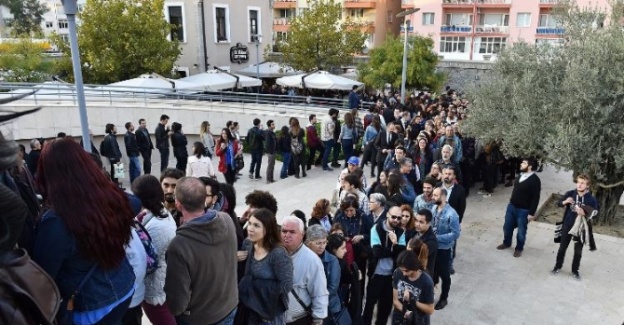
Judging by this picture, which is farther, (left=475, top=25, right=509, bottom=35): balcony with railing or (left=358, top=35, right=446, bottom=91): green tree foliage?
(left=475, top=25, right=509, bottom=35): balcony with railing

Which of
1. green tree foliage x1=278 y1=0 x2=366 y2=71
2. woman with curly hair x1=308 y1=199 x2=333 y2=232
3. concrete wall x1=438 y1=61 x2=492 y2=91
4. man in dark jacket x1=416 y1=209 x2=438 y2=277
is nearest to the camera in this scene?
man in dark jacket x1=416 y1=209 x2=438 y2=277

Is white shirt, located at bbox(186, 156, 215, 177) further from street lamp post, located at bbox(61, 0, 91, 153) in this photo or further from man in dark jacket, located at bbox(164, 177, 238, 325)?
man in dark jacket, located at bbox(164, 177, 238, 325)

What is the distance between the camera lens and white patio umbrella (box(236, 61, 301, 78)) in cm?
2759

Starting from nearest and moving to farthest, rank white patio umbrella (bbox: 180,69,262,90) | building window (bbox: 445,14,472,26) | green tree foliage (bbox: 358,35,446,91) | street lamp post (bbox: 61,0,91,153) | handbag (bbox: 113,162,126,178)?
street lamp post (bbox: 61,0,91,153), handbag (bbox: 113,162,126,178), white patio umbrella (bbox: 180,69,262,90), green tree foliage (bbox: 358,35,446,91), building window (bbox: 445,14,472,26)

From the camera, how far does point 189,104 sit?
17.9 meters

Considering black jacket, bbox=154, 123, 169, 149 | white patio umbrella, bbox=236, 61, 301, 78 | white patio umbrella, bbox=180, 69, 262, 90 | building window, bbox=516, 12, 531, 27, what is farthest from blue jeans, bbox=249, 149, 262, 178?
building window, bbox=516, 12, 531, 27

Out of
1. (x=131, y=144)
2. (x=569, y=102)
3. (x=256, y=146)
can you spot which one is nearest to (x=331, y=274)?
(x=569, y=102)

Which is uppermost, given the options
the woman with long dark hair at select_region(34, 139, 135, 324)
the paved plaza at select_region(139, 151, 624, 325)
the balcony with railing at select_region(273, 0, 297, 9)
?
the balcony with railing at select_region(273, 0, 297, 9)

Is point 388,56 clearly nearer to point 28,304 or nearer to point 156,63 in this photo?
point 156,63

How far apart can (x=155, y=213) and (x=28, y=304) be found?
1810mm

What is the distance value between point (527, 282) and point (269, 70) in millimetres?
22872

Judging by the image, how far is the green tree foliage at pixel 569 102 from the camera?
315 inches

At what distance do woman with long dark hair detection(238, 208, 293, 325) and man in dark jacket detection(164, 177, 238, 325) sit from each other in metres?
0.30

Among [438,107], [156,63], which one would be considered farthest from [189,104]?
[438,107]
